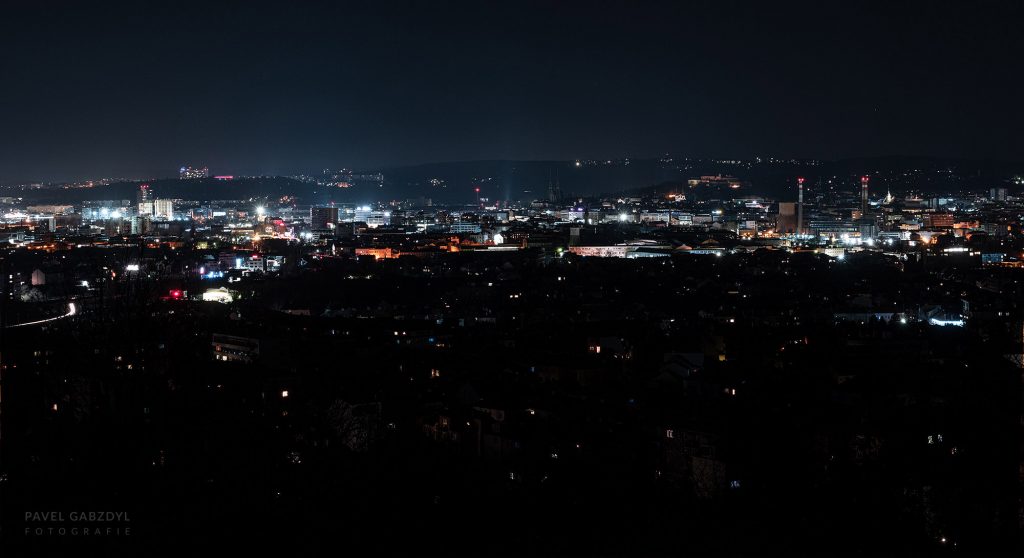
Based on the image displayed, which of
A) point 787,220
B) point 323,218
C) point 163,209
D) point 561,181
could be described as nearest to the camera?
point 787,220

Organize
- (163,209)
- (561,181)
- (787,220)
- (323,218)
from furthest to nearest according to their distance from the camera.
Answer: (561,181)
(163,209)
(323,218)
(787,220)

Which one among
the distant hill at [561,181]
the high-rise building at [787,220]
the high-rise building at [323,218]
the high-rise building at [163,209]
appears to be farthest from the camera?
the distant hill at [561,181]

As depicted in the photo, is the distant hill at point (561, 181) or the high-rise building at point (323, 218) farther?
the distant hill at point (561, 181)

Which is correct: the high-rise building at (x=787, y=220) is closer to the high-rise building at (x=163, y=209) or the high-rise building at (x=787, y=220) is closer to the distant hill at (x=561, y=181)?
the distant hill at (x=561, y=181)

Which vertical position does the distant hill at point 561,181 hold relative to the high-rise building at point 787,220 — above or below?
above

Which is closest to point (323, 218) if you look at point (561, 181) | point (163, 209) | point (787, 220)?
point (163, 209)

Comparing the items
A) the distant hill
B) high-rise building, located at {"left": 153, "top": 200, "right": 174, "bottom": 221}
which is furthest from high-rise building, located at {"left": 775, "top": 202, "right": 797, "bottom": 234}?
high-rise building, located at {"left": 153, "top": 200, "right": 174, "bottom": 221}

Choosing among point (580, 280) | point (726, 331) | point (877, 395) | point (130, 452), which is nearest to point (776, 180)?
point (580, 280)

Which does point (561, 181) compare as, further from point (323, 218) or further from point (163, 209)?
point (323, 218)

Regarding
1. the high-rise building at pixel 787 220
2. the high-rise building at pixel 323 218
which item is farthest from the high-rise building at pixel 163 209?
the high-rise building at pixel 787 220

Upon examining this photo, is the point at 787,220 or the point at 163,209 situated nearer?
the point at 787,220

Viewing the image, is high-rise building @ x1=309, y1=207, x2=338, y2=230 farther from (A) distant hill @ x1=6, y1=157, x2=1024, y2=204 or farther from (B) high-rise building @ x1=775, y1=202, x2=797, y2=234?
(A) distant hill @ x1=6, y1=157, x2=1024, y2=204

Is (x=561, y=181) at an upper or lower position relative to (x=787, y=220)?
upper
